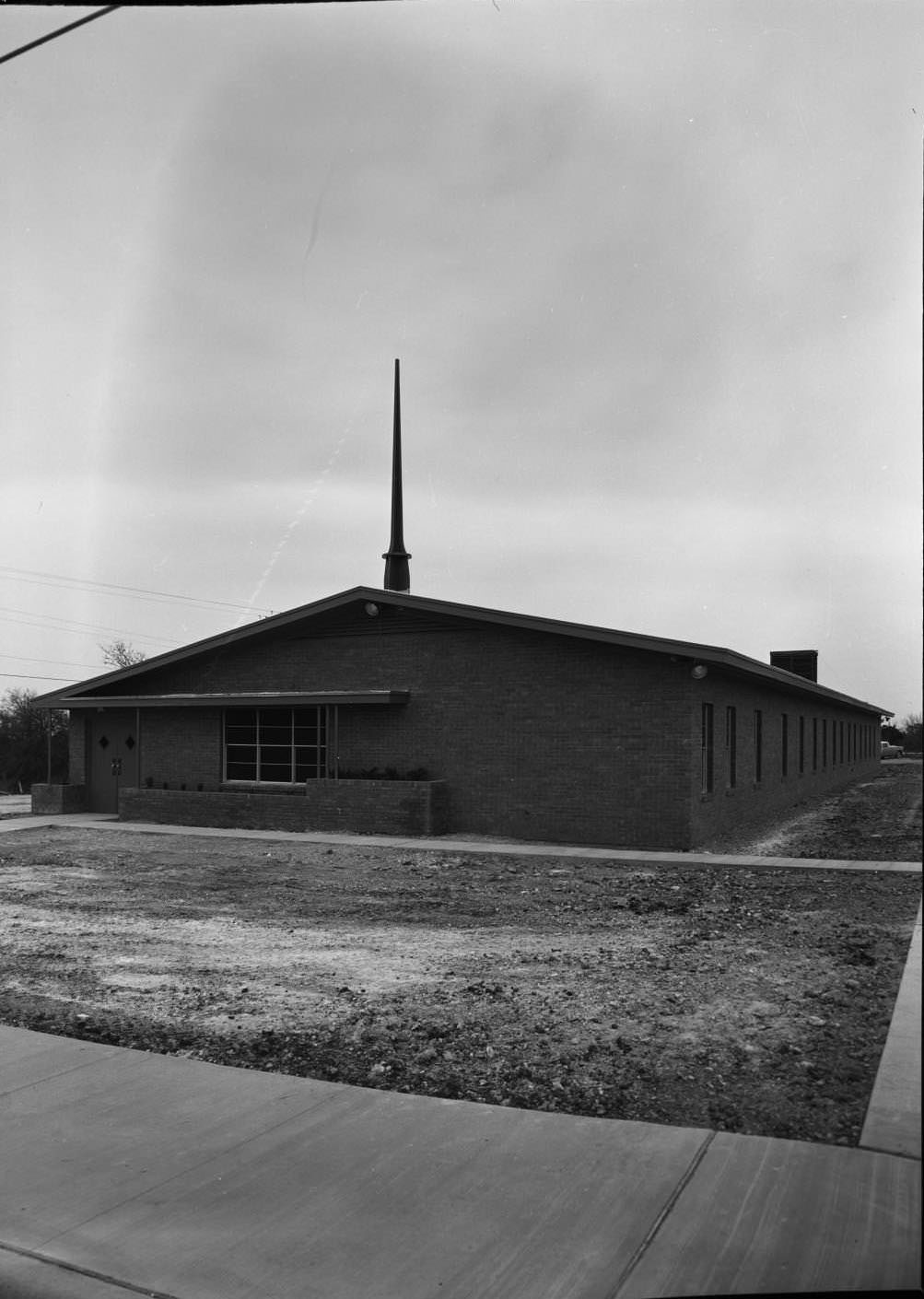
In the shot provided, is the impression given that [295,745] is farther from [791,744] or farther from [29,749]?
[29,749]

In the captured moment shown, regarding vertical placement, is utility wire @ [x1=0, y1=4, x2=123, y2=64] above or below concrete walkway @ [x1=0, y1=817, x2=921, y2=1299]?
above

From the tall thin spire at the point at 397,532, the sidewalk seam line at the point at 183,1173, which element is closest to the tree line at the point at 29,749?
the tall thin spire at the point at 397,532

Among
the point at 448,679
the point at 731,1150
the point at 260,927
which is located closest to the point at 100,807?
the point at 448,679

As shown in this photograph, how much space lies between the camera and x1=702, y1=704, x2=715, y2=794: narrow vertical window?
62.3 ft

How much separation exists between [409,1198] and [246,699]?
18.2 meters

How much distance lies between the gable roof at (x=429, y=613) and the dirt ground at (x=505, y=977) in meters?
3.87

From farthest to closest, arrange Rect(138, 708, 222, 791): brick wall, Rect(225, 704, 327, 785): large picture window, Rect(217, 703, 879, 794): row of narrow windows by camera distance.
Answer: Rect(138, 708, 222, 791): brick wall
Rect(225, 704, 327, 785): large picture window
Rect(217, 703, 879, 794): row of narrow windows

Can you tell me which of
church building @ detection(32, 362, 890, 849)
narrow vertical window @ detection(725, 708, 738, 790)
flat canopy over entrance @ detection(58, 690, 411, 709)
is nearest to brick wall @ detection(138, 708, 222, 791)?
church building @ detection(32, 362, 890, 849)

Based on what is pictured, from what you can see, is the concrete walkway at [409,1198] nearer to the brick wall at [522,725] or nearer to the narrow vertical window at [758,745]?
the brick wall at [522,725]

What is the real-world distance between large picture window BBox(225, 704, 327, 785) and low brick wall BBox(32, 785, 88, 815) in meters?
→ 4.93

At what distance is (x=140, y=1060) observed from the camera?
19.0 ft

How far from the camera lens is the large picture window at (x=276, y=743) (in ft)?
71.4

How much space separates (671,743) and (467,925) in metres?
8.06

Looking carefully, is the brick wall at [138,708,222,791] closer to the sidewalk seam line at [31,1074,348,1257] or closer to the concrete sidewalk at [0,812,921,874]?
the concrete sidewalk at [0,812,921,874]
